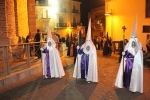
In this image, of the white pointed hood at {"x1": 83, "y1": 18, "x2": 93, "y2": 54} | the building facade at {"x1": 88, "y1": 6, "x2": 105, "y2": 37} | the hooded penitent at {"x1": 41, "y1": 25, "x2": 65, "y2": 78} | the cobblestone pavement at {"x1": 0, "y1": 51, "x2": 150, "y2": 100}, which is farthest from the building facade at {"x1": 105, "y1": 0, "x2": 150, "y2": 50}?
the building facade at {"x1": 88, "y1": 6, "x2": 105, "y2": 37}

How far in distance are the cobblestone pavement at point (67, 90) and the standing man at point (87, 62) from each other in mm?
273

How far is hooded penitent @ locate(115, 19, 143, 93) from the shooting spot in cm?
686

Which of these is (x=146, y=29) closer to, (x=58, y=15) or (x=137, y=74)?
(x=137, y=74)

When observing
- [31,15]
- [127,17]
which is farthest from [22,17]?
[127,17]

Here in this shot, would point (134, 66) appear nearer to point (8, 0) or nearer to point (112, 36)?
point (8, 0)

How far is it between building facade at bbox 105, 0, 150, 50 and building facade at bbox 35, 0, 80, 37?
23275mm

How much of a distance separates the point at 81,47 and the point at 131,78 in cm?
244

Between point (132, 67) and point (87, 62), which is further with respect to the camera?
point (87, 62)

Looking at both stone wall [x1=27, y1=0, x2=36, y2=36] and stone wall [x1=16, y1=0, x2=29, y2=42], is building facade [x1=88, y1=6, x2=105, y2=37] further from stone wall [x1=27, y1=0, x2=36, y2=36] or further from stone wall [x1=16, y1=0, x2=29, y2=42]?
stone wall [x1=16, y1=0, x2=29, y2=42]

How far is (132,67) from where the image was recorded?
6992mm

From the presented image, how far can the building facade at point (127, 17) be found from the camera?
16.8 m

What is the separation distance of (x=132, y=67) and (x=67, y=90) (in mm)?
2274

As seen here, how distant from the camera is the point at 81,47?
28.0 ft

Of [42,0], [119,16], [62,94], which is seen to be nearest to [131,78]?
[62,94]
